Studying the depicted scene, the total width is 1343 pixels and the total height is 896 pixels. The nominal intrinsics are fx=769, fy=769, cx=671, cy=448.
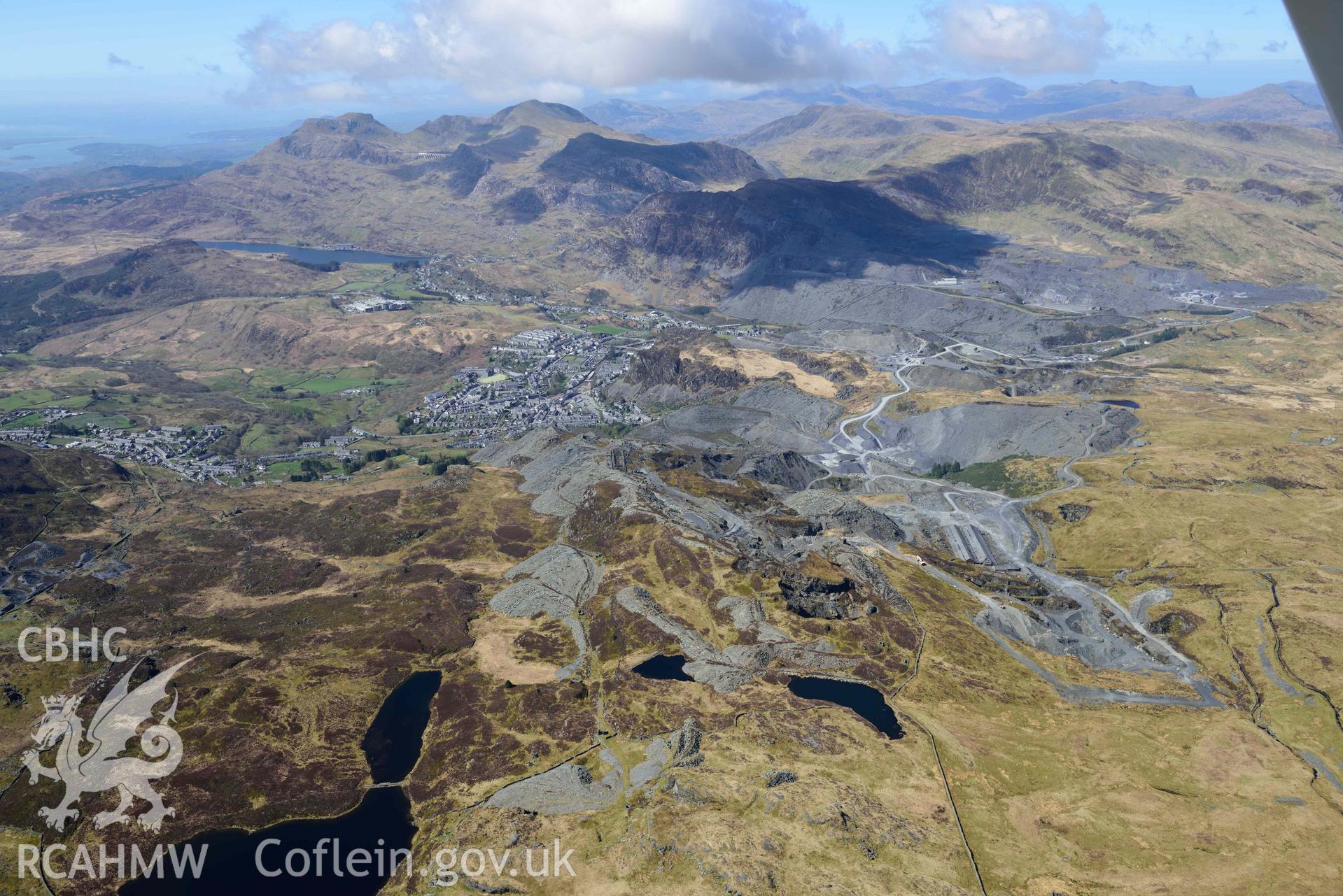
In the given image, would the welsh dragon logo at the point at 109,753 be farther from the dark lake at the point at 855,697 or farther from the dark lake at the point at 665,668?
the dark lake at the point at 855,697

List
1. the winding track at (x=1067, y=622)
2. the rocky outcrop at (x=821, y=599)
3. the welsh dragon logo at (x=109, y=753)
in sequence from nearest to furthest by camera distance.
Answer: the welsh dragon logo at (x=109, y=753) < the winding track at (x=1067, y=622) < the rocky outcrop at (x=821, y=599)

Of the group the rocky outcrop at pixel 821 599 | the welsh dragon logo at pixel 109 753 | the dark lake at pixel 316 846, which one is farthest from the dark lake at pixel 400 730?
the rocky outcrop at pixel 821 599

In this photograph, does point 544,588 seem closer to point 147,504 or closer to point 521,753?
point 521,753

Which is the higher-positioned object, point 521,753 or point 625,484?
point 625,484

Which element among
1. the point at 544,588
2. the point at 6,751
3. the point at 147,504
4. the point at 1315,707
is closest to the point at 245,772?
the point at 6,751

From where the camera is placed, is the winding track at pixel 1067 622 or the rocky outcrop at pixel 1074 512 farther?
the rocky outcrop at pixel 1074 512
